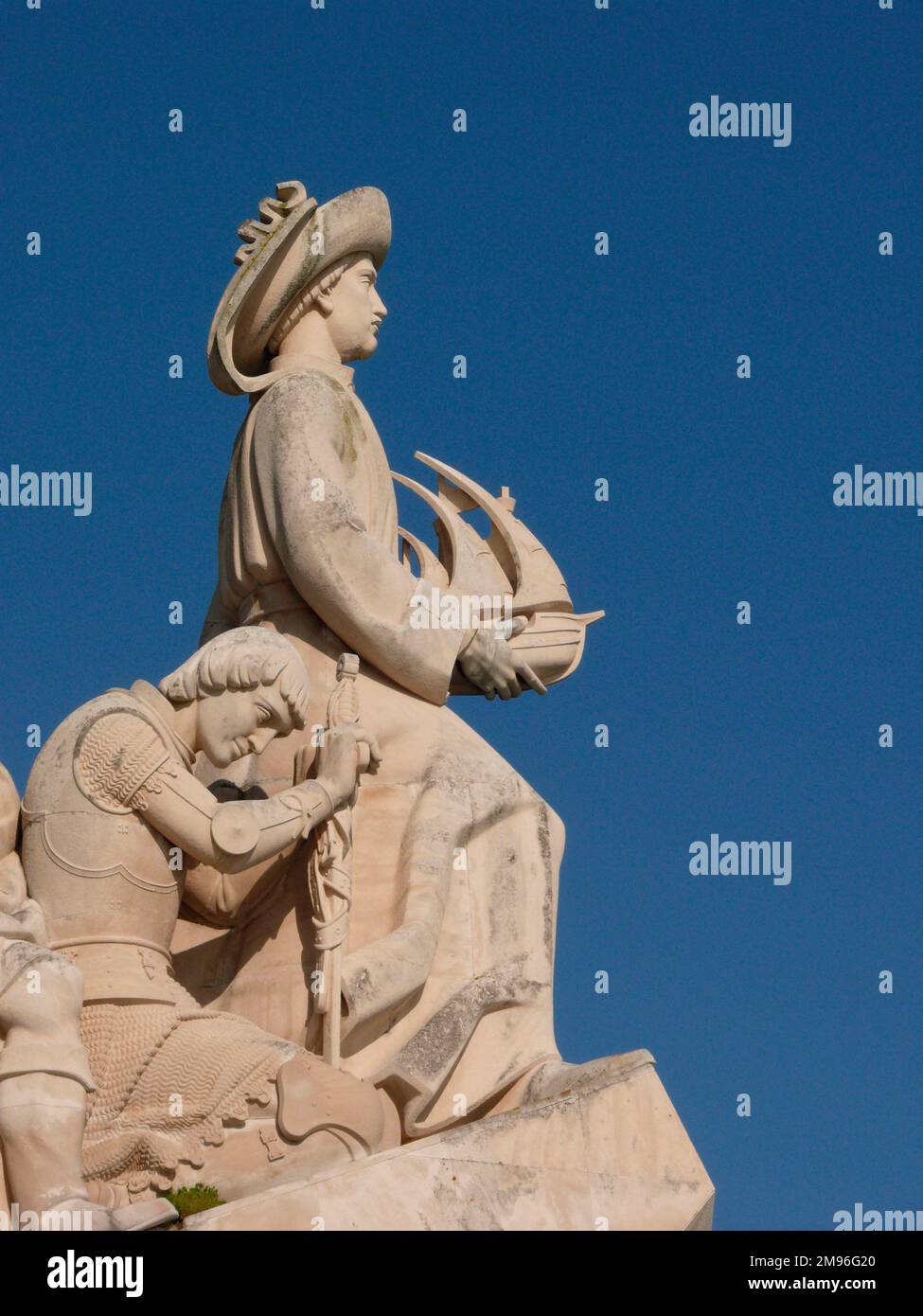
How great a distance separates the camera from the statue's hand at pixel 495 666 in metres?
13.3

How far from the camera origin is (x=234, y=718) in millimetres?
11828

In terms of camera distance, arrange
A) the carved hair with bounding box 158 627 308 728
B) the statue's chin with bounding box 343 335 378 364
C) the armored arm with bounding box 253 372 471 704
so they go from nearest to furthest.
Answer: the carved hair with bounding box 158 627 308 728, the armored arm with bounding box 253 372 471 704, the statue's chin with bounding box 343 335 378 364

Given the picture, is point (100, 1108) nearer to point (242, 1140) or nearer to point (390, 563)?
point (242, 1140)

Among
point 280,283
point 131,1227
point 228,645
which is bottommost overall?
point 131,1227

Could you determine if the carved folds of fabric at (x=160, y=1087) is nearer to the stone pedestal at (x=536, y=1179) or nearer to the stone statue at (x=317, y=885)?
the stone statue at (x=317, y=885)

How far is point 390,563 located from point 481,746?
37.1 inches

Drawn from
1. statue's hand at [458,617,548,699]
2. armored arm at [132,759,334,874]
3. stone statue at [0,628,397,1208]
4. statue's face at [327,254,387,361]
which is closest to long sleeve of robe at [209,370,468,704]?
statue's hand at [458,617,548,699]

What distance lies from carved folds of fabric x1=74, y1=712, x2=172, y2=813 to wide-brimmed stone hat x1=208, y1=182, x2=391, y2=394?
2.42m

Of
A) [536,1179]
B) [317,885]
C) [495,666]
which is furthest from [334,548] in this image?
[536,1179]

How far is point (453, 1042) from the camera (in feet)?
40.3

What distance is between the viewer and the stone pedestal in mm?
10977

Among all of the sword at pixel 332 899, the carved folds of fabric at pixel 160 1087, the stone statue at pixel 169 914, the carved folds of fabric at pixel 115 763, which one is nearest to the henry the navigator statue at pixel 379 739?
the sword at pixel 332 899

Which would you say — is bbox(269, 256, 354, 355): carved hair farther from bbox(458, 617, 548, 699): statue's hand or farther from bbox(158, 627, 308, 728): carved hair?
bbox(158, 627, 308, 728): carved hair

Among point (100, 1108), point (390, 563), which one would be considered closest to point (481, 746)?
point (390, 563)
